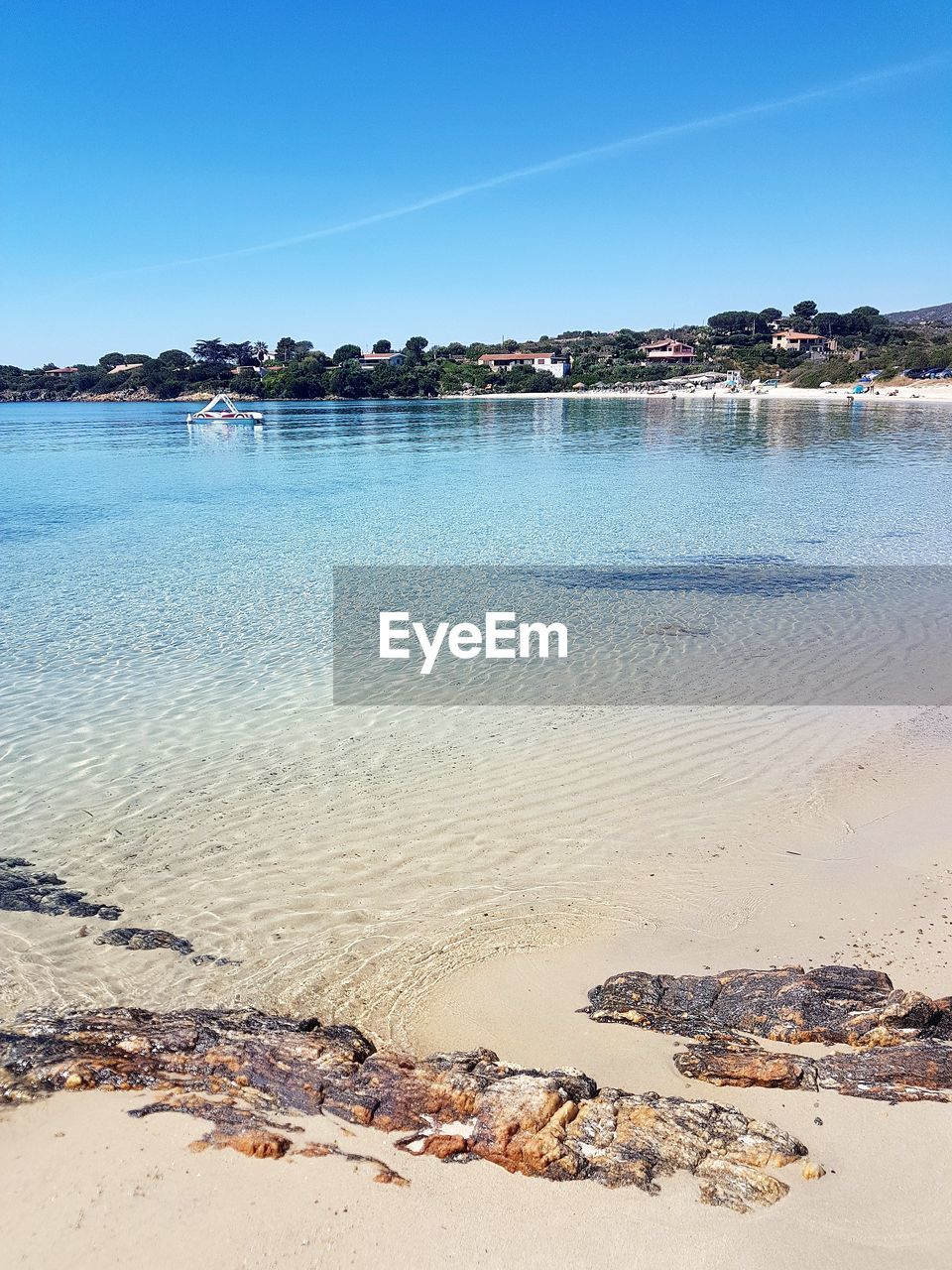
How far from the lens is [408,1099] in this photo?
4020 mm

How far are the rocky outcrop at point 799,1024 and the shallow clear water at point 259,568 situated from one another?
1.97 meters

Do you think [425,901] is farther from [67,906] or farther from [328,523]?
[328,523]

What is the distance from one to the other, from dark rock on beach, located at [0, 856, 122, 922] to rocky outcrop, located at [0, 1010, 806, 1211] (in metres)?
1.58

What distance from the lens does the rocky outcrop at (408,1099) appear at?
3.66 metres

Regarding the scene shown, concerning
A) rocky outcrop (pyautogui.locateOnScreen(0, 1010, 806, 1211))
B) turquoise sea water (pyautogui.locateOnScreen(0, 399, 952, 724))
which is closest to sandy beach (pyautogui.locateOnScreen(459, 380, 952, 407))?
turquoise sea water (pyautogui.locateOnScreen(0, 399, 952, 724))

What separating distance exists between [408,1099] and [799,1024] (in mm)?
2206

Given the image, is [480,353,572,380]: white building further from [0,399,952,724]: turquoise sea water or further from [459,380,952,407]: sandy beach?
[0,399,952,724]: turquoise sea water

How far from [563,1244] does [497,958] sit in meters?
2.32

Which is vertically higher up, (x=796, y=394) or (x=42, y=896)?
(x=796, y=394)

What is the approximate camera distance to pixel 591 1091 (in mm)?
4066

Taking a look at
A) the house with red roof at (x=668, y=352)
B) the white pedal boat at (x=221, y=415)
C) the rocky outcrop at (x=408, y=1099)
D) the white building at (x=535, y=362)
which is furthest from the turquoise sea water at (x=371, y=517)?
the white building at (x=535, y=362)

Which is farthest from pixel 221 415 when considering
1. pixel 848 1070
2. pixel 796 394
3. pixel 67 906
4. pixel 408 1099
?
pixel 848 1070

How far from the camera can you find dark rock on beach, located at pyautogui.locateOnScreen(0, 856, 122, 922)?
245 inches

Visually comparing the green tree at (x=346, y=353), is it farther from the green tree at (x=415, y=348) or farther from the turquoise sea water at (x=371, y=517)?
the turquoise sea water at (x=371, y=517)
